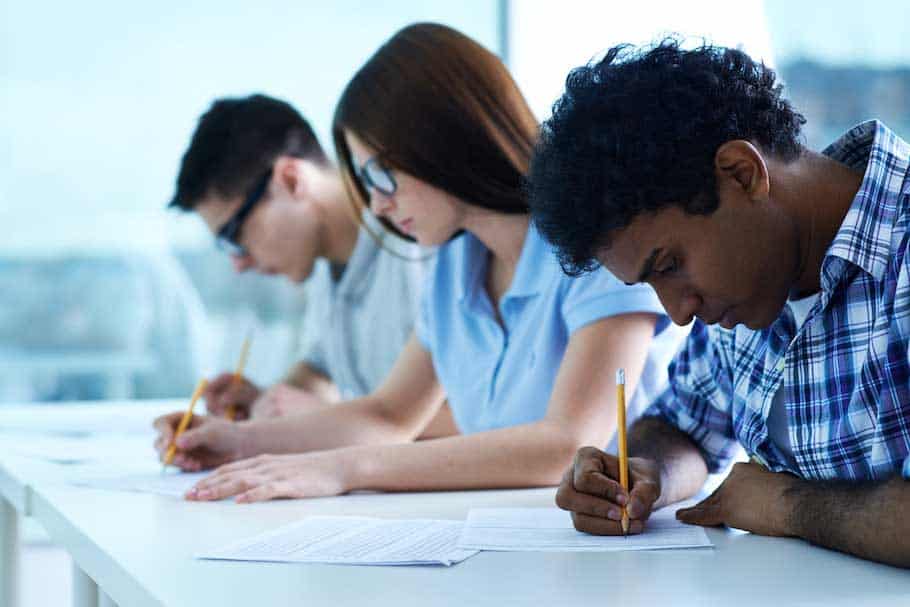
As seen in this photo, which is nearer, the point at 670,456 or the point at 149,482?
the point at 670,456

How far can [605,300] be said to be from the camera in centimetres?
162

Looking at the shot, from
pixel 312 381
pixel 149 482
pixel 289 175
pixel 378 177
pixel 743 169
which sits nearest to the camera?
pixel 743 169

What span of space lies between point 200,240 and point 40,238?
1.52ft

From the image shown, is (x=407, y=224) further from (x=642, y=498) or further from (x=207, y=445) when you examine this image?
(x=642, y=498)

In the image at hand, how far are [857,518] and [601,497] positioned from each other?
0.28 m

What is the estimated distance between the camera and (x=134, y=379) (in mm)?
3576

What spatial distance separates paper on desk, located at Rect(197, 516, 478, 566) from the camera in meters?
1.07

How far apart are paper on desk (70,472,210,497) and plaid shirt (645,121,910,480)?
76 cm

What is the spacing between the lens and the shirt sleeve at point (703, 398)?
144cm

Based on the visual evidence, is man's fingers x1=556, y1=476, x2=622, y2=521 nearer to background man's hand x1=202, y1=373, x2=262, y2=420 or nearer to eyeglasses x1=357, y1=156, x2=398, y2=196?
eyeglasses x1=357, y1=156, x2=398, y2=196

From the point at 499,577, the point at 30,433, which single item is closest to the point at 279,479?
the point at 499,577

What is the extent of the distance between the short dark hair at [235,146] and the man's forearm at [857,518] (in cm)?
155

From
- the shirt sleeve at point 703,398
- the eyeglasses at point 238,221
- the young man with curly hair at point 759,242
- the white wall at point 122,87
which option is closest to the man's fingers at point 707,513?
the young man with curly hair at point 759,242

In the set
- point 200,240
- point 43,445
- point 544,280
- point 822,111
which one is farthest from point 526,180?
point 200,240
